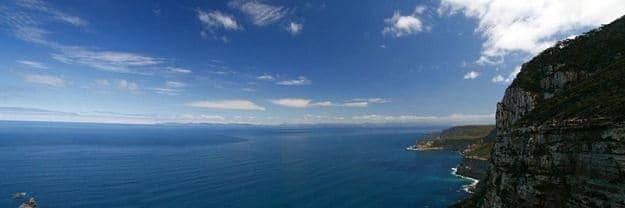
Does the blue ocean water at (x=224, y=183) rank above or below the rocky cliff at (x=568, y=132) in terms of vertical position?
below

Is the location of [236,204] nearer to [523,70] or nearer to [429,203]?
[429,203]

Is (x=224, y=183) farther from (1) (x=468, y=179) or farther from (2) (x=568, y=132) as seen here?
(2) (x=568, y=132)

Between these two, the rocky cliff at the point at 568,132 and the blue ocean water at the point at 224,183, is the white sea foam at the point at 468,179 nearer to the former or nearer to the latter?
the blue ocean water at the point at 224,183

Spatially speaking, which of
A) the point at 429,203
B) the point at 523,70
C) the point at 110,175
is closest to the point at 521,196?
the point at 523,70

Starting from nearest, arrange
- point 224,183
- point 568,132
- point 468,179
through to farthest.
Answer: point 568,132, point 224,183, point 468,179

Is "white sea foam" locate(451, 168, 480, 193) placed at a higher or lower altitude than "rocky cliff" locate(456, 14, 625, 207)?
lower

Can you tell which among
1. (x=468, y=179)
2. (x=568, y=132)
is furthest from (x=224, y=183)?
(x=568, y=132)

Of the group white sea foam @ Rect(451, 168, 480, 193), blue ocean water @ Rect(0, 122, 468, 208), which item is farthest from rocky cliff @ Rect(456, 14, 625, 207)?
white sea foam @ Rect(451, 168, 480, 193)

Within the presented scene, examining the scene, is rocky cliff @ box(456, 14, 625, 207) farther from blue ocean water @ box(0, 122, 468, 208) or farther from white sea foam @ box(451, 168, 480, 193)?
white sea foam @ box(451, 168, 480, 193)

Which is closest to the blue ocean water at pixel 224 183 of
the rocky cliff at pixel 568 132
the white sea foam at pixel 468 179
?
the white sea foam at pixel 468 179
